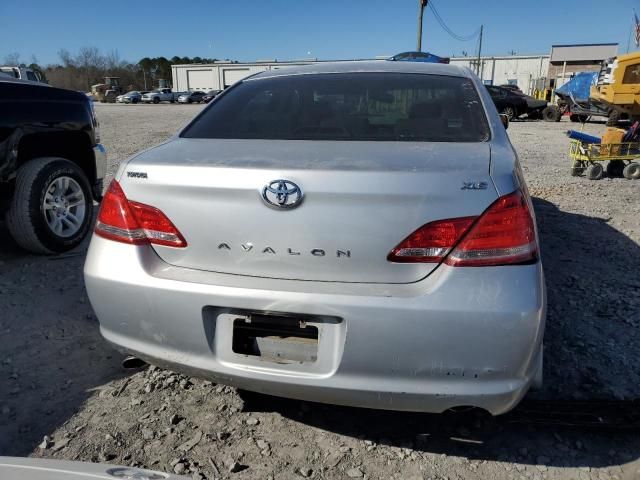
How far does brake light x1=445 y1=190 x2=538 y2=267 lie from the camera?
66.7 inches

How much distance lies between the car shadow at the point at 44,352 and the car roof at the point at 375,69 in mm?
1882

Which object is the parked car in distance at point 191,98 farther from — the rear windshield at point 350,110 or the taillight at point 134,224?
the taillight at point 134,224

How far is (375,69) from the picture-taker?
2.87 meters

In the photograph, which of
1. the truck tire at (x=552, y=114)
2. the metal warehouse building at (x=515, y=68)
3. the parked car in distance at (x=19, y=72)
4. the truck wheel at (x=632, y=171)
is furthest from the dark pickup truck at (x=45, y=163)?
the metal warehouse building at (x=515, y=68)

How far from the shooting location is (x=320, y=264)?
1.76m

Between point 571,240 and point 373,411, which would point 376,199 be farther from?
point 571,240

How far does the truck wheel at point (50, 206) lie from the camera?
3.92m

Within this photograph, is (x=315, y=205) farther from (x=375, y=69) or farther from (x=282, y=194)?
(x=375, y=69)

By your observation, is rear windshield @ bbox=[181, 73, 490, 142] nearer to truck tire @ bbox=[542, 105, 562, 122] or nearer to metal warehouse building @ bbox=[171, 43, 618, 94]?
truck tire @ bbox=[542, 105, 562, 122]

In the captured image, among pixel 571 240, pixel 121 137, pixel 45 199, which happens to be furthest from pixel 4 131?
pixel 121 137

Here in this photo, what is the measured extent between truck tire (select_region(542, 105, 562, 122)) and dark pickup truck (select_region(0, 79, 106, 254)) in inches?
869

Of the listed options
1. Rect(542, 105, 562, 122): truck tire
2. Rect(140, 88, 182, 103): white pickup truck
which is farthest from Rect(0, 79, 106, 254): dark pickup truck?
Rect(140, 88, 182, 103): white pickup truck

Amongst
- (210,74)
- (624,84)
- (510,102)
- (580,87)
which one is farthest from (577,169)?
(210,74)

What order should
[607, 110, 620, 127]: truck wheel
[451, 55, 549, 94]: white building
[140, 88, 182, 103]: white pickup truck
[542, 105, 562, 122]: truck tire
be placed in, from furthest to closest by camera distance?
1. [451, 55, 549, 94]: white building
2. [140, 88, 182, 103]: white pickup truck
3. [542, 105, 562, 122]: truck tire
4. [607, 110, 620, 127]: truck wheel
